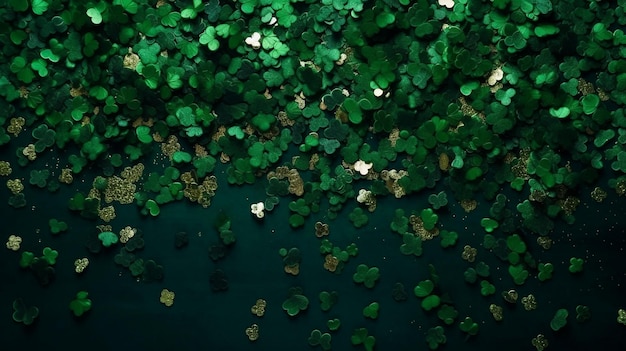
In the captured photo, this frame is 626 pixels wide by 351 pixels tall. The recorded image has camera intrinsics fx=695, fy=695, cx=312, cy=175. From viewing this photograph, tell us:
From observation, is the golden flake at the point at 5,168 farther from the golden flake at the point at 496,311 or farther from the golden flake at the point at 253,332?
the golden flake at the point at 496,311

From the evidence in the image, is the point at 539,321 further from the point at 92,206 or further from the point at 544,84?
the point at 92,206

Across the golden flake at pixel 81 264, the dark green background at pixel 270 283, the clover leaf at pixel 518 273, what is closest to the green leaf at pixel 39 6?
the dark green background at pixel 270 283

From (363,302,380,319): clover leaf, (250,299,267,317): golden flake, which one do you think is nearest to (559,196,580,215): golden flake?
(363,302,380,319): clover leaf

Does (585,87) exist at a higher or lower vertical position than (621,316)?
higher

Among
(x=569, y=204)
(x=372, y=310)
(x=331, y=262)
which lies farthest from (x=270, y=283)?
(x=569, y=204)

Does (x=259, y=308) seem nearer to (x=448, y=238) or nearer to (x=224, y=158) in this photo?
(x=224, y=158)

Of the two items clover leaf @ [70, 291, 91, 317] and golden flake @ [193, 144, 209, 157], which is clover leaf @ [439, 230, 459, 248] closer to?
golden flake @ [193, 144, 209, 157]
